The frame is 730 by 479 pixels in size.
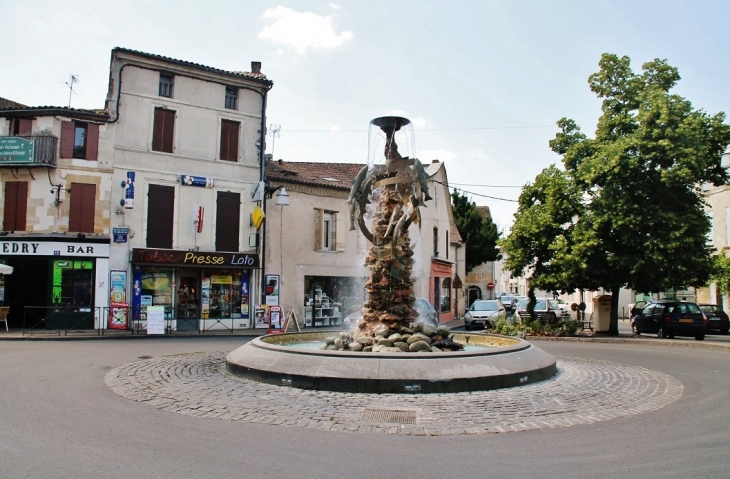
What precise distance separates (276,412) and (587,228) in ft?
56.2

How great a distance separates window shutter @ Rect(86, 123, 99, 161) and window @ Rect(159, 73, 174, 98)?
125 inches

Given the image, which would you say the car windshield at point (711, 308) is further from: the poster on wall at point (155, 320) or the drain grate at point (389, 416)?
the drain grate at point (389, 416)

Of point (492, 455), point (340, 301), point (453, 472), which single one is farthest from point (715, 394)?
point (340, 301)

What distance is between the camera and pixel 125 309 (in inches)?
864

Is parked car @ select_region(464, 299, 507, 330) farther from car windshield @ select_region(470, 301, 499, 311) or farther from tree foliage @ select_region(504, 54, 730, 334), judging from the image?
tree foliage @ select_region(504, 54, 730, 334)

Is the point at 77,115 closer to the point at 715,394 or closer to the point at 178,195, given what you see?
the point at 178,195

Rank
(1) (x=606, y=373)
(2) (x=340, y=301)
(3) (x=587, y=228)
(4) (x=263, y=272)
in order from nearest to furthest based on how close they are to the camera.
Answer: (1) (x=606, y=373)
(3) (x=587, y=228)
(4) (x=263, y=272)
(2) (x=340, y=301)

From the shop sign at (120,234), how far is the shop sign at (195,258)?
62cm

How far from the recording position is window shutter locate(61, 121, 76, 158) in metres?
22.5

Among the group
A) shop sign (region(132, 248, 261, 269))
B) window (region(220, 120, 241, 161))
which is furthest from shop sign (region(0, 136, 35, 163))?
window (region(220, 120, 241, 161))

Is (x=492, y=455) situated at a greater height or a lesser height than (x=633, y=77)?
lesser

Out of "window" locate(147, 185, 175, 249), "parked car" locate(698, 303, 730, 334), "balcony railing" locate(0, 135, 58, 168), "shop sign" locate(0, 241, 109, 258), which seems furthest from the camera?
"parked car" locate(698, 303, 730, 334)

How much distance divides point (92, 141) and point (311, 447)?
20864 mm

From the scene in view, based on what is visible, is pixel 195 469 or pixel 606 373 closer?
pixel 195 469
